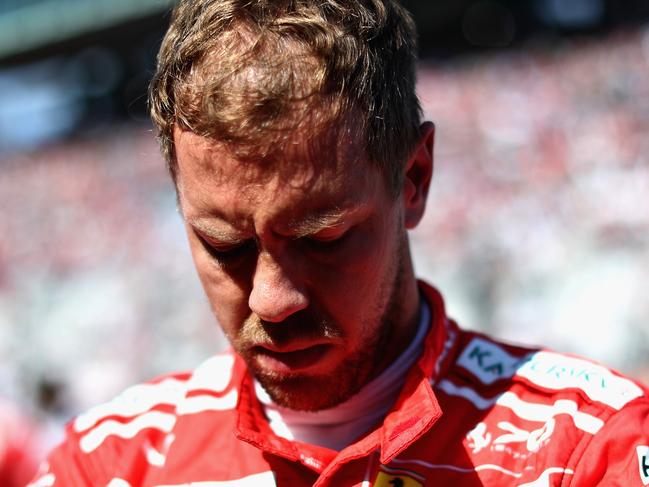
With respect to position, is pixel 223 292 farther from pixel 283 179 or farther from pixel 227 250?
pixel 283 179

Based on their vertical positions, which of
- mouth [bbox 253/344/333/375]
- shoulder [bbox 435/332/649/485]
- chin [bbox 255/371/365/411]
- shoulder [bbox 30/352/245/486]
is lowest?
shoulder [bbox 435/332/649/485]

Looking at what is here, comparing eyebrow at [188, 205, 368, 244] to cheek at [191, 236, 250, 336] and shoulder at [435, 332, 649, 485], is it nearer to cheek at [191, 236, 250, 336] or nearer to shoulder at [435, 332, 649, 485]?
cheek at [191, 236, 250, 336]

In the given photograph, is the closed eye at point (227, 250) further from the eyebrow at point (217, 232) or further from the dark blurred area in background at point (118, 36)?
the dark blurred area in background at point (118, 36)

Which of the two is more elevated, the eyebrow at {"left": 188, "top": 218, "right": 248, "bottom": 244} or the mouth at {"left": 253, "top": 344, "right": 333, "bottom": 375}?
the eyebrow at {"left": 188, "top": 218, "right": 248, "bottom": 244}

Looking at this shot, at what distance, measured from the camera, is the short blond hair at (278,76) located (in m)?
1.27

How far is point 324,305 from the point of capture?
133cm

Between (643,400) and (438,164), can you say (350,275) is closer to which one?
(643,400)

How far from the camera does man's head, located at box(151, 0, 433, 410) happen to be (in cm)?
127

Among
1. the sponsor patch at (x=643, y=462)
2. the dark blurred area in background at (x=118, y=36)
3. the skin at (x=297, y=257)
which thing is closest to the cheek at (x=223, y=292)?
the skin at (x=297, y=257)

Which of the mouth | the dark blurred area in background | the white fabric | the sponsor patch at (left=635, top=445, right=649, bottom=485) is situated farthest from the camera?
the dark blurred area in background

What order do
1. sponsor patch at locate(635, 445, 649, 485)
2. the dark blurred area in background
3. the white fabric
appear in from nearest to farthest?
sponsor patch at locate(635, 445, 649, 485) < the white fabric < the dark blurred area in background

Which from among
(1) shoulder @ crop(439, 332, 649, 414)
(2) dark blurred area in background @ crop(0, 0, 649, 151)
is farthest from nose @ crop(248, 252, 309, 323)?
(2) dark blurred area in background @ crop(0, 0, 649, 151)

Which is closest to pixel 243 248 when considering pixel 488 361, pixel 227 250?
pixel 227 250

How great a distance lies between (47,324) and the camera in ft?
26.0
